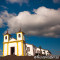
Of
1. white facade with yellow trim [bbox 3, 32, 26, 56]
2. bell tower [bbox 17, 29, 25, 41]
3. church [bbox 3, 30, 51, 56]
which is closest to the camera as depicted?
white facade with yellow trim [bbox 3, 32, 26, 56]

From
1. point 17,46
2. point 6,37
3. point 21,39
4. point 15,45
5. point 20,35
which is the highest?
point 20,35

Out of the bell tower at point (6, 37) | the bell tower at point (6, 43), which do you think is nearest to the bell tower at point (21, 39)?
the bell tower at point (6, 37)

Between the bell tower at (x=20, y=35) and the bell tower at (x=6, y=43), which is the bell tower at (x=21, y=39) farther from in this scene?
the bell tower at (x=6, y=43)

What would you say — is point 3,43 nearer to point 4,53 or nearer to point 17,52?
point 4,53

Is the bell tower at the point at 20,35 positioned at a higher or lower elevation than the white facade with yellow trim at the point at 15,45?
higher

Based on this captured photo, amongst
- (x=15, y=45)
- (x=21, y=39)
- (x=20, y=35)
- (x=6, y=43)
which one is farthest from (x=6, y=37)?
(x=21, y=39)

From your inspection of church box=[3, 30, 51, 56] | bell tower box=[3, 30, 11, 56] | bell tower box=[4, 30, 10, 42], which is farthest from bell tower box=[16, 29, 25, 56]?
bell tower box=[3, 30, 11, 56]

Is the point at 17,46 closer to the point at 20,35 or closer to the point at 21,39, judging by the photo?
the point at 21,39

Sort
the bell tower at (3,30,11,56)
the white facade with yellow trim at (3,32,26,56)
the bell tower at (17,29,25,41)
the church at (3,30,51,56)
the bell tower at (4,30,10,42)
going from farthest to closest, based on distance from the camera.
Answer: the bell tower at (4,30,10,42), the bell tower at (3,30,11,56), the bell tower at (17,29,25,41), the church at (3,30,51,56), the white facade with yellow trim at (3,32,26,56)

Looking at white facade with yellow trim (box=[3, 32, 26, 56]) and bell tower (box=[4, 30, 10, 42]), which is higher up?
bell tower (box=[4, 30, 10, 42])

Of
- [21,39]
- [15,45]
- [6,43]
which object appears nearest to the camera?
[21,39]

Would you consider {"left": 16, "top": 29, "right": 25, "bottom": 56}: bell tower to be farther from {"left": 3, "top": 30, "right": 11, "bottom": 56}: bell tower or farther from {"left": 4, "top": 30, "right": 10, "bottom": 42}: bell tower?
{"left": 3, "top": 30, "right": 11, "bottom": 56}: bell tower

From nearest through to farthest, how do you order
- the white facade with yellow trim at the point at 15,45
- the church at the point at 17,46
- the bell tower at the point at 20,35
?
1. the white facade with yellow trim at the point at 15,45
2. the church at the point at 17,46
3. the bell tower at the point at 20,35

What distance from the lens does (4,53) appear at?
41.6m
